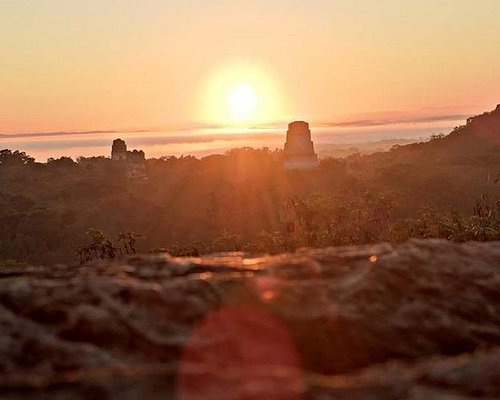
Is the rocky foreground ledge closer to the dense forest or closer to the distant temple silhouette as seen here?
the dense forest

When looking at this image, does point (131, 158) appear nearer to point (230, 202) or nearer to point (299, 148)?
point (299, 148)

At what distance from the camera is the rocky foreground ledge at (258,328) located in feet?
9.66

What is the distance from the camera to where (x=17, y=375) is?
10.1ft

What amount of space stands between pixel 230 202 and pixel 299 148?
32.5 m

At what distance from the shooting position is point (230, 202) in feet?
265

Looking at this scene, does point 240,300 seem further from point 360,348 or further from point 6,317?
point 6,317

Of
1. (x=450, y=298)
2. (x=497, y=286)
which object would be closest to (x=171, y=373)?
(x=450, y=298)

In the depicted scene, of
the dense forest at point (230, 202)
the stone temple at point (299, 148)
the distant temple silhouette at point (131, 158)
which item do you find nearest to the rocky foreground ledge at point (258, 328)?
the dense forest at point (230, 202)

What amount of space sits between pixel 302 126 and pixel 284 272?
353ft

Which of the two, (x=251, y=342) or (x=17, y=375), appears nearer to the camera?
(x=17, y=375)

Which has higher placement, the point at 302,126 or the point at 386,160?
the point at 302,126

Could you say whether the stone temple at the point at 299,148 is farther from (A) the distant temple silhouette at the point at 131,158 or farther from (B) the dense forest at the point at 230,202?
(A) the distant temple silhouette at the point at 131,158

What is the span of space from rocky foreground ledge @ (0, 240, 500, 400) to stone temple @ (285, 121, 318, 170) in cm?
10215

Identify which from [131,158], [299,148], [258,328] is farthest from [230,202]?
[258,328]
